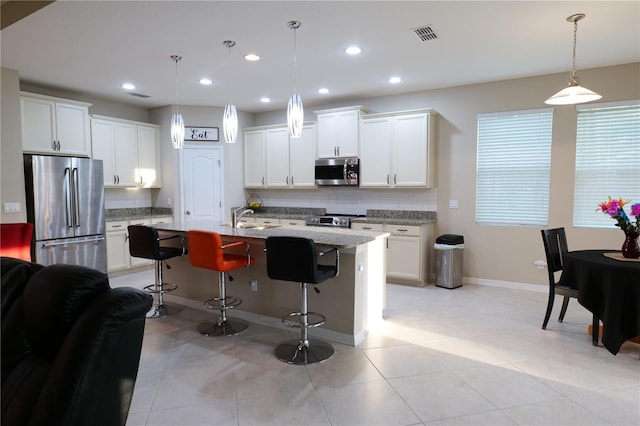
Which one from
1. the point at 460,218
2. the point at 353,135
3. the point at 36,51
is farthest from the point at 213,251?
the point at 460,218

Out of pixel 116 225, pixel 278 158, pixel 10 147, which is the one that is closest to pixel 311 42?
pixel 278 158

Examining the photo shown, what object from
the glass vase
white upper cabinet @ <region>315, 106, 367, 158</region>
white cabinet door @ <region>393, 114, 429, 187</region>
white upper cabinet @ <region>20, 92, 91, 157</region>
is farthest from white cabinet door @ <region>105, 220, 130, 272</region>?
the glass vase

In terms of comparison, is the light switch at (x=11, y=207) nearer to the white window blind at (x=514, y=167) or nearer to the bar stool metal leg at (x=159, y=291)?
the bar stool metal leg at (x=159, y=291)

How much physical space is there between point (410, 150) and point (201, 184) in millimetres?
3663

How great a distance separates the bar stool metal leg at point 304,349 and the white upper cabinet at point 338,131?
3241 millimetres

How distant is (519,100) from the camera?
4.97 metres

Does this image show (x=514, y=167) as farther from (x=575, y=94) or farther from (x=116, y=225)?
(x=116, y=225)

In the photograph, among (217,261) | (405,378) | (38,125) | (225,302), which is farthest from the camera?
(38,125)

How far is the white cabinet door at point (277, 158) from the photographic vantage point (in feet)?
21.6

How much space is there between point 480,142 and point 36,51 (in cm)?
542

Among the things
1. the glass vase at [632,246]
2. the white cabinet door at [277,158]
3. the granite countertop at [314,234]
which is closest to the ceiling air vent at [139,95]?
the white cabinet door at [277,158]

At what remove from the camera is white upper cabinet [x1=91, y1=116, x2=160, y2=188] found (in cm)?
583

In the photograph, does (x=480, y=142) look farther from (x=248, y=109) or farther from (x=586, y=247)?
(x=248, y=109)

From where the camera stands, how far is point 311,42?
368cm
